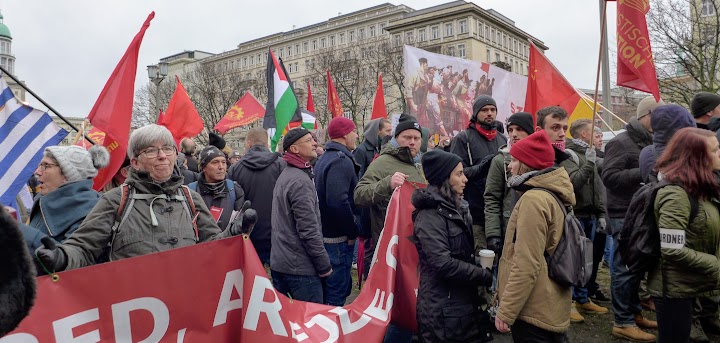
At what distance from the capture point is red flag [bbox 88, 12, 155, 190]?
436cm

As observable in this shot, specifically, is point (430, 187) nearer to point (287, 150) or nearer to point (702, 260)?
point (287, 150)

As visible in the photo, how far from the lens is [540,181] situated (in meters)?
3.11

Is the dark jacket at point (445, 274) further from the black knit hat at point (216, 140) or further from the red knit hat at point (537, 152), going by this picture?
the black knit hat at point (216, 140)

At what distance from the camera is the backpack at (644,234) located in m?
3.38

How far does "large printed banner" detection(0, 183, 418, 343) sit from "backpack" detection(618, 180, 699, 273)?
1639mm

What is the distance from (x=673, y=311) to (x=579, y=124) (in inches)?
106

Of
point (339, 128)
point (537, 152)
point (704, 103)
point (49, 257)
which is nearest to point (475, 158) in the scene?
point (339, 128)

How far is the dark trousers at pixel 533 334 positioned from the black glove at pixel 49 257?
2.47 m

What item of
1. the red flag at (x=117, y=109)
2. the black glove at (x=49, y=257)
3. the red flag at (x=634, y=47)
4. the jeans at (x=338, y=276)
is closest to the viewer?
the black glove at (x=49, y=257)

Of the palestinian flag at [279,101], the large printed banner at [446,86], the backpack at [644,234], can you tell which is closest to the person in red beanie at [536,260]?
the backpack at [644,234]

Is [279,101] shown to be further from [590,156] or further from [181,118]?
[590,156]

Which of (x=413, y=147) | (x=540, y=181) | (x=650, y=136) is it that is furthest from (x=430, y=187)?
A: (x=650, y=136)

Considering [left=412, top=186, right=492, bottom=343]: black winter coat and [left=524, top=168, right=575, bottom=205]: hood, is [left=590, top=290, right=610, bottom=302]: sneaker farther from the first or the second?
[left=524, top=168, right=575, bottom=205]: hood

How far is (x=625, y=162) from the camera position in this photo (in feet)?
16.6
